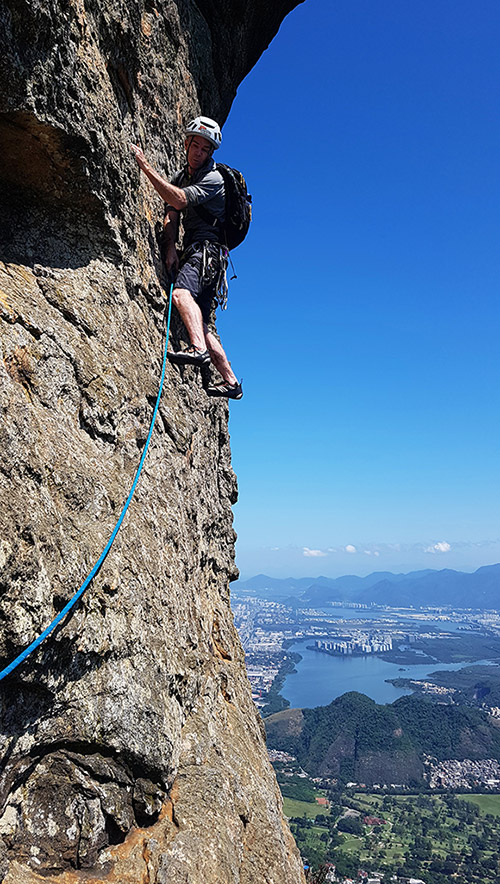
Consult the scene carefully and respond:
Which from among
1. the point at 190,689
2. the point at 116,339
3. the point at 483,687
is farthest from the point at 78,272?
the point at 483,687

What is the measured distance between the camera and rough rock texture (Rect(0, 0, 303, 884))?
2936 millimetres

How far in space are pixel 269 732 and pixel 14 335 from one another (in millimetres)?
97357

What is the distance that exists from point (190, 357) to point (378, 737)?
93.5 metres

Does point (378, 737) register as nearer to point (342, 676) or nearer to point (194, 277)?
point (342, 676)

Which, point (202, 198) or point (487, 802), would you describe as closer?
point (202, 198)

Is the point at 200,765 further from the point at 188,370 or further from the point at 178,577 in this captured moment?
the point at 188,370

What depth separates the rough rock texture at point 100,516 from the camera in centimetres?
294

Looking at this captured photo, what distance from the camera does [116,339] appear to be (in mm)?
4574

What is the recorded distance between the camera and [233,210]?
6.16 metres

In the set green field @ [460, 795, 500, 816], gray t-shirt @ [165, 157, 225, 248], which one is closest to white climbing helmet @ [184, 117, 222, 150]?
gray t-shirt @ [165, 157, 225, 248]

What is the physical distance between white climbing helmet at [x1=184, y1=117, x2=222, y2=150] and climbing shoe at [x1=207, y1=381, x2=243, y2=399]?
269 cm

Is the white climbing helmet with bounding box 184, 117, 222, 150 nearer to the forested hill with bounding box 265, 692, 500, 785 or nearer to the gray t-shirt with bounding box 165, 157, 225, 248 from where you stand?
the gray t-shirt with bounding box 165, 157, 225, 248

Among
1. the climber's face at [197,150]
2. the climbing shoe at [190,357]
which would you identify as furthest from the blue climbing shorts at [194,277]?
the climber's face at [197,150]

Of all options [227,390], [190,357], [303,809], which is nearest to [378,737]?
[303,809]
